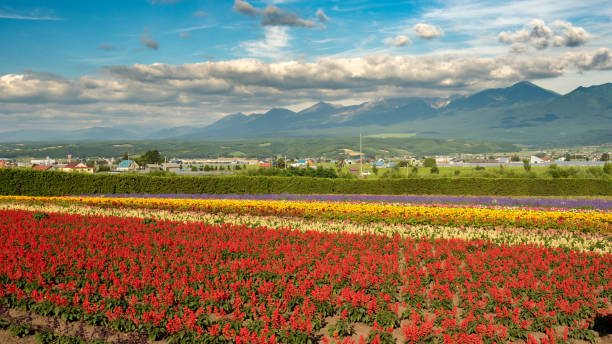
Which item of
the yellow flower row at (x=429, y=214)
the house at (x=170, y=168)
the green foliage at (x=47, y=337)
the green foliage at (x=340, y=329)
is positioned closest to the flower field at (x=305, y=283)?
the green foliage at (x=340, y=329)

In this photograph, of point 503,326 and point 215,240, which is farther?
point 215,240

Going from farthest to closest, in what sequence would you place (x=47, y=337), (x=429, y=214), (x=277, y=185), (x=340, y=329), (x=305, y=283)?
(x=277, y=185) < (x=429, y=214) < (x=305, y=283) < (x=340, y=329) < (x=47, y=337)

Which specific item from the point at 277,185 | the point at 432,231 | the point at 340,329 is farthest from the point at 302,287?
the point at 277,185

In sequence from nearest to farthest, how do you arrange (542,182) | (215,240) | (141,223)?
(215,240)
(141,223)
(542,182)

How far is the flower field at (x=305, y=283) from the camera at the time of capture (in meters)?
8.62

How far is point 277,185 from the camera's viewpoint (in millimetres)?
39281

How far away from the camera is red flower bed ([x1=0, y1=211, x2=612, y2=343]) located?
862cm

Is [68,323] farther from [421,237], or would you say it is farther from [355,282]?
[421,237]

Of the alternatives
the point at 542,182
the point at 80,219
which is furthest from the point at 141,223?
the point at 542,182

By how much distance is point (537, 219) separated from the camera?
19984 mm

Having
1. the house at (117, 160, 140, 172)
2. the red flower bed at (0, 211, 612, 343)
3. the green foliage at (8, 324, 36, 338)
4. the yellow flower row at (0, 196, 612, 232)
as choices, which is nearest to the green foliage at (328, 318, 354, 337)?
the red flower bed at (0, 211, 612, 343)

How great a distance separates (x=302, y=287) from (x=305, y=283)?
350 mm

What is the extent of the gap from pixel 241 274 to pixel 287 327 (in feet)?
9.77

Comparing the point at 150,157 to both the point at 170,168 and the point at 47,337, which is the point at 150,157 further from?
the point at 47,337
